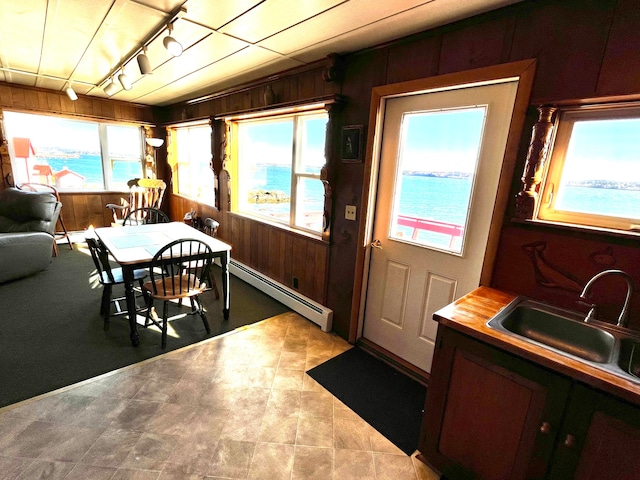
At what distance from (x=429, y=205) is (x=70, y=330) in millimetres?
3071

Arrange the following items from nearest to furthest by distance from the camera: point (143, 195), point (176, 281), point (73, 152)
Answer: point (176, 281)
point (143, 195)
point (73, 152)

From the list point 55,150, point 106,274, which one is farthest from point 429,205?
point 55,150

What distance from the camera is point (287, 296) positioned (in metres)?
3.18

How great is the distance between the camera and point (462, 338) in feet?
4.37

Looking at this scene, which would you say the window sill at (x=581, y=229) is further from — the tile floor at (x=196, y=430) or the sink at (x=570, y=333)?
the tile floor at (x=196, y=430)

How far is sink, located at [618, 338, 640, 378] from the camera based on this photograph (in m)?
1.21

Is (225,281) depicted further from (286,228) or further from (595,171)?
(595,171)

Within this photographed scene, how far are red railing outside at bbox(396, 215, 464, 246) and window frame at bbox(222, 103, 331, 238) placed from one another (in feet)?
2.39

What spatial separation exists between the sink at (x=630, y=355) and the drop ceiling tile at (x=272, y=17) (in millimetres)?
2061

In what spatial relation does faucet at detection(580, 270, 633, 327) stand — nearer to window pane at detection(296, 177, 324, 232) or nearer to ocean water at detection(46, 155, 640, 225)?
ocean water at detection(46, 155, 640, 225)

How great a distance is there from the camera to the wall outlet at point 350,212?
2.45 metres

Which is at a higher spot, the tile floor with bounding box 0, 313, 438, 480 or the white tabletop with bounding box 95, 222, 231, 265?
the white tabletop with bounding box 95, 222, 231, 265

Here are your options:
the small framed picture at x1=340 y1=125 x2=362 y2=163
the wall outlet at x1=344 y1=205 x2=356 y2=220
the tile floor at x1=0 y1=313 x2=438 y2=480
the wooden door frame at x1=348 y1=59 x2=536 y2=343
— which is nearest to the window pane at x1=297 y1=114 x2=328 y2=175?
the small framed picture at x1=340 y1=125 x2=362 y2=163

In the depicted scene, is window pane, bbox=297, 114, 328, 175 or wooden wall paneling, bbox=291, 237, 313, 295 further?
wooden wall paneling, bbox=291, 237, 313, 295
